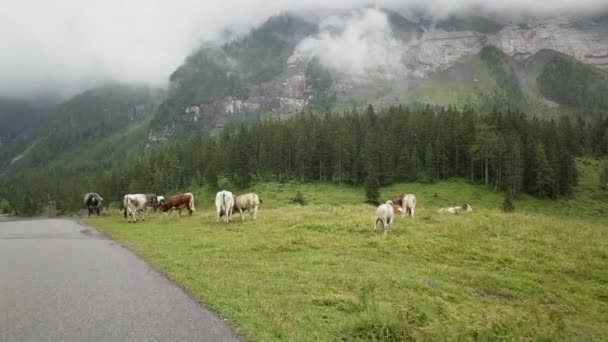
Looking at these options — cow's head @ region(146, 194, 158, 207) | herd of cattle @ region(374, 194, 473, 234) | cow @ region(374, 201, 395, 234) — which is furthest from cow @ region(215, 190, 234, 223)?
cow's head @ region(146, 194, 158, 207)

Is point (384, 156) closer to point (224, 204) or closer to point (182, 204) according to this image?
point (182, 204)

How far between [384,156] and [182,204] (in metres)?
91.0

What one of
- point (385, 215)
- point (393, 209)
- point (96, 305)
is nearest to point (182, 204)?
point (393, 209)

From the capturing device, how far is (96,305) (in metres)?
12.4

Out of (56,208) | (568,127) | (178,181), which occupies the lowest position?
(56,208)

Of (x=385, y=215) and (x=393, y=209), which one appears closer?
(x=385, y=215)

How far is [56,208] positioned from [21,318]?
195m

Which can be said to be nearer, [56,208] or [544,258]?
[544,258]

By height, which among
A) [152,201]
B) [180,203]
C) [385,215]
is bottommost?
[152,201]

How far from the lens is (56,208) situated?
182 m

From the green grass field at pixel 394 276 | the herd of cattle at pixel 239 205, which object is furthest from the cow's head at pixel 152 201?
the green grass field at pixel 394 276

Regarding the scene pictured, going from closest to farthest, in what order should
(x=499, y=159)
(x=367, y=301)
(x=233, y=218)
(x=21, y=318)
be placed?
(x=21, y=318), (x=367, y=301), (x=233, y=218), (x=499, y=159)

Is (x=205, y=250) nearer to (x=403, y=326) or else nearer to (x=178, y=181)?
(x=403, y=326)

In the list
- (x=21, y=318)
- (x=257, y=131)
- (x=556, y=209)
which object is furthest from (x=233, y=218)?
(x=257, y=131)
